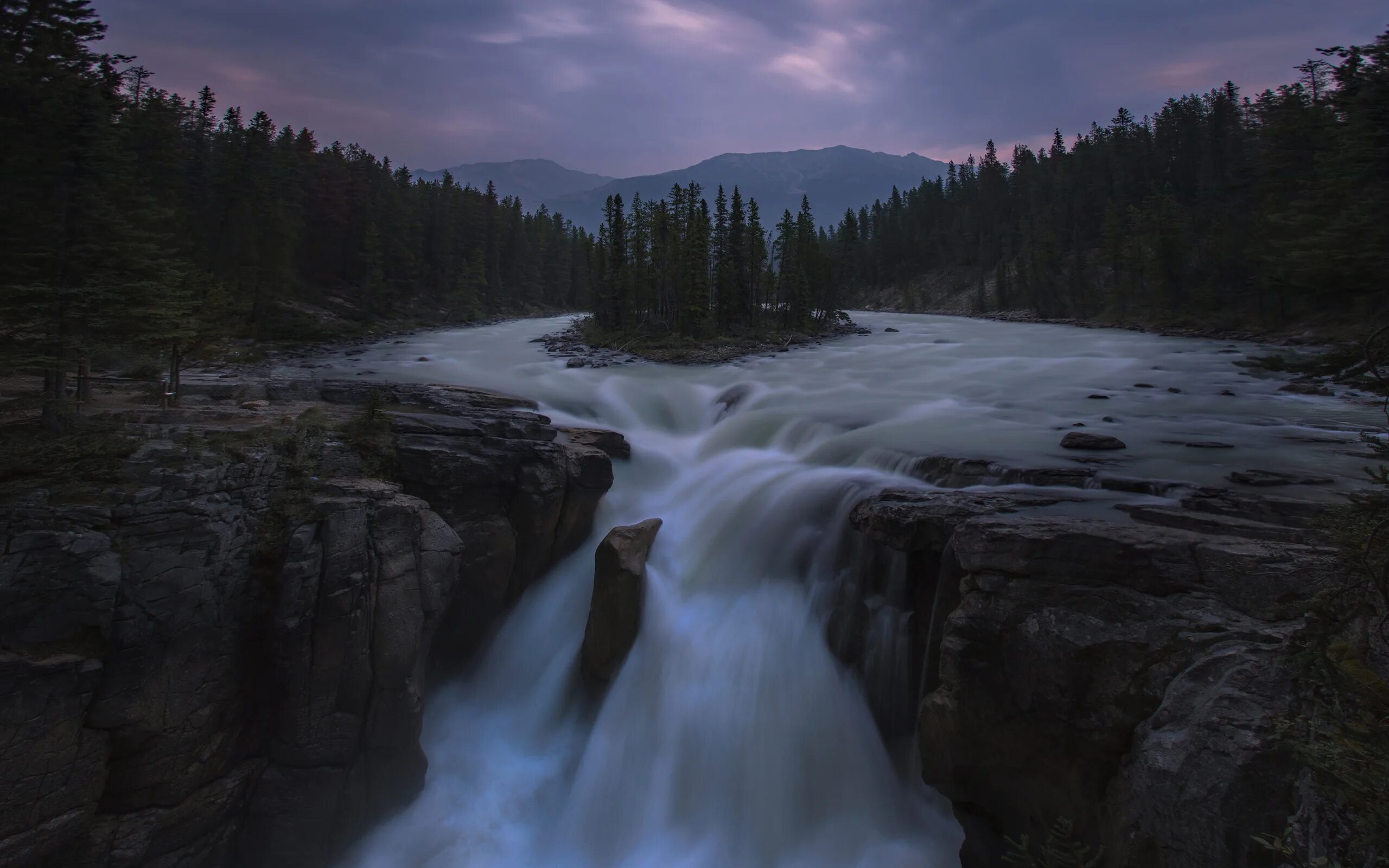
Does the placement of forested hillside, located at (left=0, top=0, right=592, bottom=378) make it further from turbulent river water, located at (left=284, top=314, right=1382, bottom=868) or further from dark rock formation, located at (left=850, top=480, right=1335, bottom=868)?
dark rock formation, located at (left=850, top=480, right=1335, bottom=868)

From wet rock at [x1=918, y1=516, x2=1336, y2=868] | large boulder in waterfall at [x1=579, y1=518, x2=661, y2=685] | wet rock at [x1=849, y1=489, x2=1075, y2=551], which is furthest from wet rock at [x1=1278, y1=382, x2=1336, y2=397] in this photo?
large boulder in waterfall at [x1=579, y1=518, x2=661, y2=685]

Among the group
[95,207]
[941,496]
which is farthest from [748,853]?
[95,207]

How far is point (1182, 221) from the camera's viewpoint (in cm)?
5538

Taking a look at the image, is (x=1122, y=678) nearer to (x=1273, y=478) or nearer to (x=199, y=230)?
(x=1273, y=478)

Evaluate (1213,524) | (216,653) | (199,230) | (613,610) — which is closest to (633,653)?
(613,610)

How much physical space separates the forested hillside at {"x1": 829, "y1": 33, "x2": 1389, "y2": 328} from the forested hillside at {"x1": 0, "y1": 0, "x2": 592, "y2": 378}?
2477 centimetres

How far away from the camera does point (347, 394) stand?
55.1 feet

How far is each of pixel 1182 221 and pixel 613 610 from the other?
223 feet

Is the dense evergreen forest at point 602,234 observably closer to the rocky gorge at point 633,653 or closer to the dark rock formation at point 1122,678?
the rocky gorge at point 633,653

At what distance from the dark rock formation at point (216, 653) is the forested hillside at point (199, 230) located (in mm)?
2392

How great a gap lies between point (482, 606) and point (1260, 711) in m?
11.0

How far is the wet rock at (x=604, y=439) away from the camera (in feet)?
51.6

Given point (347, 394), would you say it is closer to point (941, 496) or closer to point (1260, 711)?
point (941, 496)

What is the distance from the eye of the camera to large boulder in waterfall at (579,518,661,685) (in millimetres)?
10375
